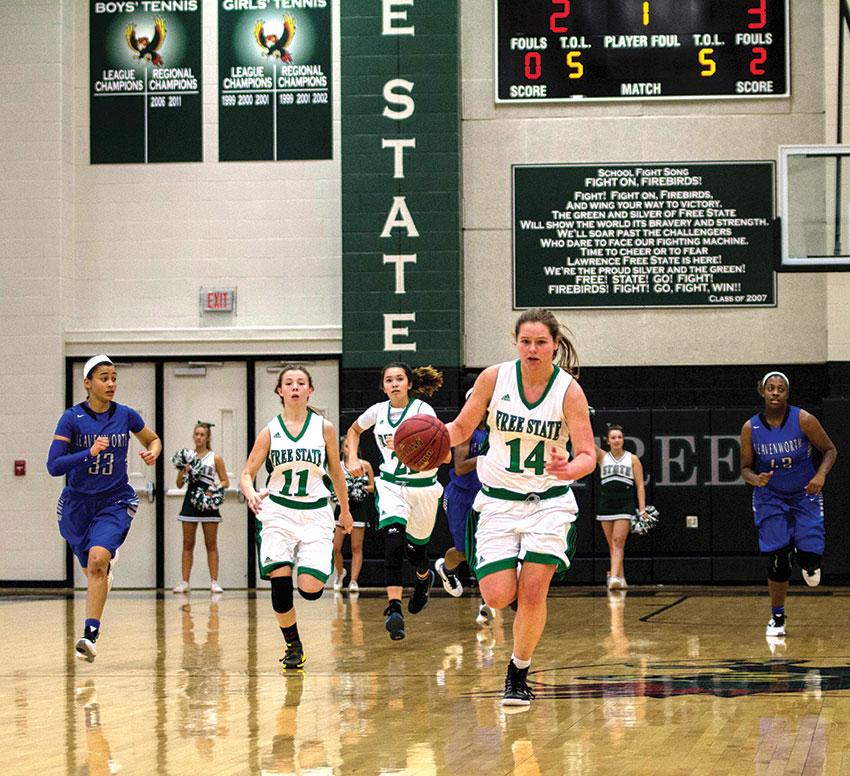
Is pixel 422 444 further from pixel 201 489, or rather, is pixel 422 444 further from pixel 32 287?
pixel 32 287

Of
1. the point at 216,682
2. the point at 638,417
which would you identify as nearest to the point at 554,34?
the point at 638,417

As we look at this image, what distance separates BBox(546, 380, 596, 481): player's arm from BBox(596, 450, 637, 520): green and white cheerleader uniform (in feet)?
27.4

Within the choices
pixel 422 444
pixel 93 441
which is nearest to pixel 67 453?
pixel 93 441

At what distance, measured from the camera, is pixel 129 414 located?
28.5 feet

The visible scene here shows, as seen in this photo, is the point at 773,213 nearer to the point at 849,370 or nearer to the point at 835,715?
the point at 849,370

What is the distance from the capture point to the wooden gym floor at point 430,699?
16.4ft

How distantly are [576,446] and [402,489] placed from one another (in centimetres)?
355

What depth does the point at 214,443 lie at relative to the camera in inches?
624

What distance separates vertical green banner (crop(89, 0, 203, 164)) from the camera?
53.1 ft

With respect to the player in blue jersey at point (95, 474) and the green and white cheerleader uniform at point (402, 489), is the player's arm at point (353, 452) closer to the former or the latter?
the green and white cheerleader uniform at point (402, 489)

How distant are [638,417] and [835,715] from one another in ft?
31.6

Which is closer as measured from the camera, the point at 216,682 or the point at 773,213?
the point at 216,682

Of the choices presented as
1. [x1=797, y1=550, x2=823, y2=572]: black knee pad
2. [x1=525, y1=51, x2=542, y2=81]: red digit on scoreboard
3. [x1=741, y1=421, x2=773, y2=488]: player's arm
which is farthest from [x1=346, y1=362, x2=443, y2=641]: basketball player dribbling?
[x1=525, y1=51, x2=542, y2=81]: red digit on scoreboard

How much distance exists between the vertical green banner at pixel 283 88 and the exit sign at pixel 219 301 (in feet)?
5.12
